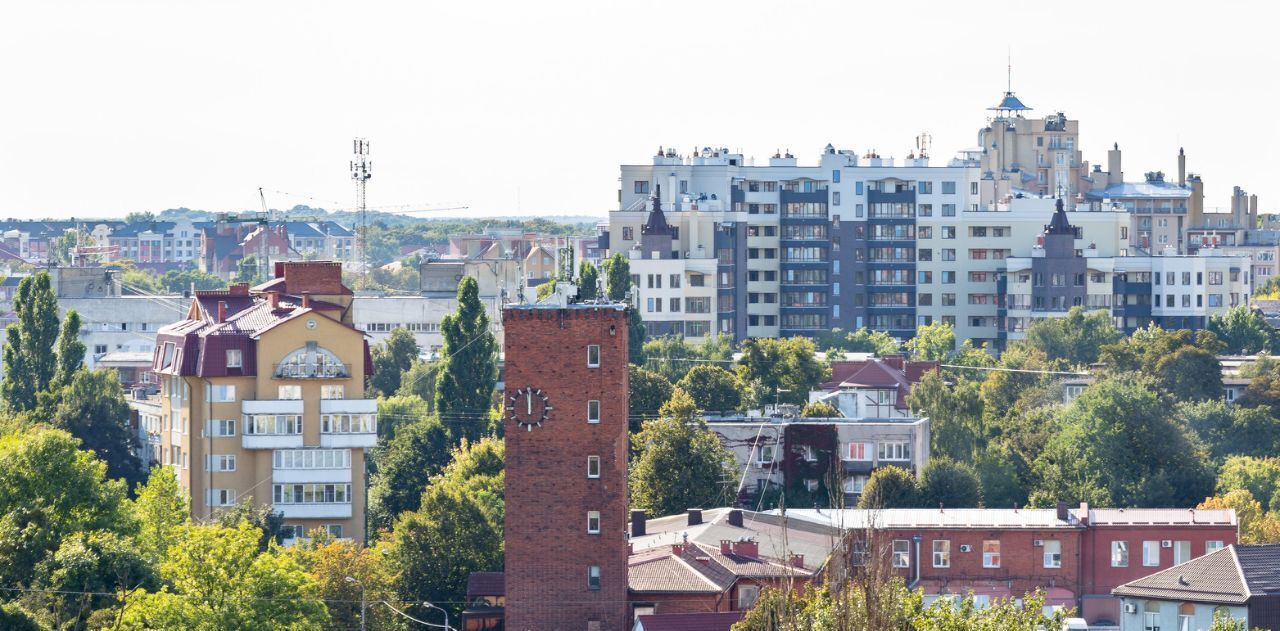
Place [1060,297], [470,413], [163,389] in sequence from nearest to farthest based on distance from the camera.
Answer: [163,389], [470,413], [1060,297]

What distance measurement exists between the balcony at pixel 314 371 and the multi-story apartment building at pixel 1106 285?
269 ft

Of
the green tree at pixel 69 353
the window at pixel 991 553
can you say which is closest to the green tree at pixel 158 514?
the window at pixel 991 553

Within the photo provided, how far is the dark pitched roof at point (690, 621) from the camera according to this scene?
229ft

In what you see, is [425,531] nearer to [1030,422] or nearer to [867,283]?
[1030,422]

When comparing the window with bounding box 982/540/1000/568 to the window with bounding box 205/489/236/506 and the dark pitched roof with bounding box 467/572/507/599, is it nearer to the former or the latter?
the dark pitched roof with bounding box 467/572/507/599

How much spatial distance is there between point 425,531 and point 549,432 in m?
9.31

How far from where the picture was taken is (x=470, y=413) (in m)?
114

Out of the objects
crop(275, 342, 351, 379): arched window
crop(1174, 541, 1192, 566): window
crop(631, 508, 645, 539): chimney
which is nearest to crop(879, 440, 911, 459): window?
crop(631, 508, 645, 539): chimney

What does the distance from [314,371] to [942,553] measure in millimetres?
25048

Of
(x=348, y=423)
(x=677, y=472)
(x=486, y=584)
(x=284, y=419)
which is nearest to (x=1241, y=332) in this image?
(x=677, y=472)

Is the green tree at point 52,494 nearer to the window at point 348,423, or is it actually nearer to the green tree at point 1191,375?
the window at point 348,423

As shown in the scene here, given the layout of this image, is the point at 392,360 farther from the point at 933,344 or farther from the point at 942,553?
the point at 942,553

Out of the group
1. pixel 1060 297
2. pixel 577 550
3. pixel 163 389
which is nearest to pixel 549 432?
pixel 577 550

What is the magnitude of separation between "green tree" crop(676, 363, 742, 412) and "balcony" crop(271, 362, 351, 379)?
1743cm
